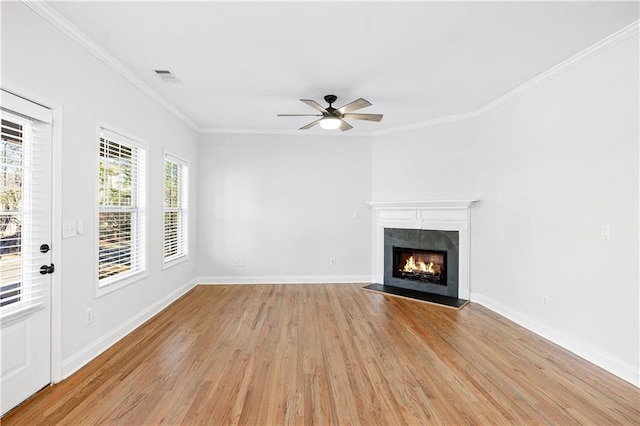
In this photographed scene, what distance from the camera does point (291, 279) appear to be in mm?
5453

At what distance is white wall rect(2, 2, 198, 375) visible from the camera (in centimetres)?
204

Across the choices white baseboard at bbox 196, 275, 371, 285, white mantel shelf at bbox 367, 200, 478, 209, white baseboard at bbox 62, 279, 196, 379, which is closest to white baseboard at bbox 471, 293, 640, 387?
white mantel shelf at bbox 367, 200, 478, 209

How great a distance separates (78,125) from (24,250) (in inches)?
43.4

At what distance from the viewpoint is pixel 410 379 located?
2.37 metres

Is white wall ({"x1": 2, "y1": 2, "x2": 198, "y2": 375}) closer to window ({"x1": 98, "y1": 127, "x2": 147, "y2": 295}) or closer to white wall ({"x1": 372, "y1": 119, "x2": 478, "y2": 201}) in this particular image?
window ({"x1": 98, "y1": 127, "x2": 147, "y2": 295})

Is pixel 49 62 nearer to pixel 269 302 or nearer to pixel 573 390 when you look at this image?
pixel 269 302

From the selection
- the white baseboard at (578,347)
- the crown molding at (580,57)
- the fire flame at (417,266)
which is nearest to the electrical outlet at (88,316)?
the fire flame at (417,266)

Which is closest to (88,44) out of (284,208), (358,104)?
(358,104)

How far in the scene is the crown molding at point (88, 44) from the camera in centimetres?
212

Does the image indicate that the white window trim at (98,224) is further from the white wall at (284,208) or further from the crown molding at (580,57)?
the crown molding at (580,57)

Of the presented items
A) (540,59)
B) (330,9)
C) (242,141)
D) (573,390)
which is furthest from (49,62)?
(573,390)

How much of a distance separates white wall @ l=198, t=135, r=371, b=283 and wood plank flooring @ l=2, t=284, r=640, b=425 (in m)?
1.76

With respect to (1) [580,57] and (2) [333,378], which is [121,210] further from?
(1) [580,57]

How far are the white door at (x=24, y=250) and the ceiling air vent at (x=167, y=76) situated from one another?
4.09 ft
